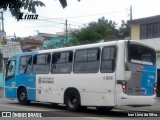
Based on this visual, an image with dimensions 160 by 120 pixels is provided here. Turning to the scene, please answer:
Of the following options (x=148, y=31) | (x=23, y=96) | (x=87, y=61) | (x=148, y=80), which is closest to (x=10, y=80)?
(x=23, y=96)

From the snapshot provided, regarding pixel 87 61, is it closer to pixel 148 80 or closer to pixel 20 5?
pixel 148 80

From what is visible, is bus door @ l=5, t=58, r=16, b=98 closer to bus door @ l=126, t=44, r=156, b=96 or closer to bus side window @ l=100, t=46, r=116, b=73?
bus side window @ l=100, t=46, r=116, b=73

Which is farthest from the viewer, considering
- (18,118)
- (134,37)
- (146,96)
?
(134,37)

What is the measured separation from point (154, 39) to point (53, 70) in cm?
1198

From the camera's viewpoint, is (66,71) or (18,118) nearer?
(18,118)

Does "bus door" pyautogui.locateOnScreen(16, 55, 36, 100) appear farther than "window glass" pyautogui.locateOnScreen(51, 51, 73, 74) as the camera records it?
Yes

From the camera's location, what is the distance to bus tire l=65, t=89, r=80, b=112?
14.7 meters

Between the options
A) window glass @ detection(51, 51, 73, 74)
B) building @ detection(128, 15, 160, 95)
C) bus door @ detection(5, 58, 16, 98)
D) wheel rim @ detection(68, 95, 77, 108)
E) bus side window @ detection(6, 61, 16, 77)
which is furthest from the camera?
building @ detection(128, 15, 160, 95)

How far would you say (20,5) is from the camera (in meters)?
3.48

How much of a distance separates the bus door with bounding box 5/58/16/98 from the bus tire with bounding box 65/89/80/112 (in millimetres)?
4839

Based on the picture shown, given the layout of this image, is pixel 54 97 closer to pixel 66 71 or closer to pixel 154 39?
pixel 66 71

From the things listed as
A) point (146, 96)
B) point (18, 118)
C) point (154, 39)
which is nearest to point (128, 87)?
point (146, 96)

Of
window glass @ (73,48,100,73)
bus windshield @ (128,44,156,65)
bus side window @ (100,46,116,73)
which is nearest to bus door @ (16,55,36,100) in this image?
window glass @ (73,48,100,73)

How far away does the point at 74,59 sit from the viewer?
15.3 meters
